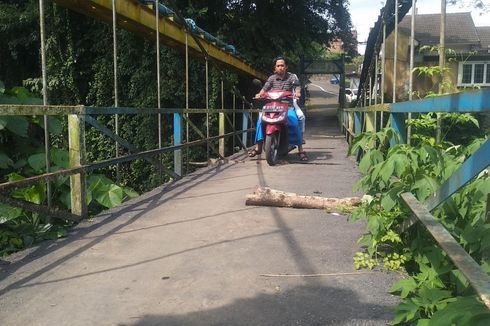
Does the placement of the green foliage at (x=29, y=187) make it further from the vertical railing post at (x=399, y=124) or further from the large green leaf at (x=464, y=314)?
the large green leaf at (x=464, y=314)

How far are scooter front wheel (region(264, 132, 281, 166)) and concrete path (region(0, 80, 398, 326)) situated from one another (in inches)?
109

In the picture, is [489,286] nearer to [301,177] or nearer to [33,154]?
[33,154]

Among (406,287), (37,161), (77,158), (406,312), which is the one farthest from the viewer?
(37,161)

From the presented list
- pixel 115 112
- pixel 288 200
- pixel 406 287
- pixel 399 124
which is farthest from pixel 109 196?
pixel 406 287

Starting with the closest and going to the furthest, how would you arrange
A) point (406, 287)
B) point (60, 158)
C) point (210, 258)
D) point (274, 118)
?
point (406, 287) < point (210, 258) < point (60, 158) < point (274, 118)

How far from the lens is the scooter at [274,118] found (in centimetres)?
734

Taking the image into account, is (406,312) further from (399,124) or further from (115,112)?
(115,112)

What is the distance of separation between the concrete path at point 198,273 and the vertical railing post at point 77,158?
0.18 meters

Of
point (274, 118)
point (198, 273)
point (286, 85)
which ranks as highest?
point (286, 85)

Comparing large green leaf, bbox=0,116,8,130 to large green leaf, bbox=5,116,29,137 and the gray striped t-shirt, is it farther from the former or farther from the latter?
the gray striped t-shirt

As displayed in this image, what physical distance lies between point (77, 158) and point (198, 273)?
1721 mm

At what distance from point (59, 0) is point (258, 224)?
3262 mm

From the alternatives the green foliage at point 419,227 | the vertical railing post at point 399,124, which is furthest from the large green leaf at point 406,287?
the vertical railing post at point 399,124

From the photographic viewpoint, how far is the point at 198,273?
9.32 ft
